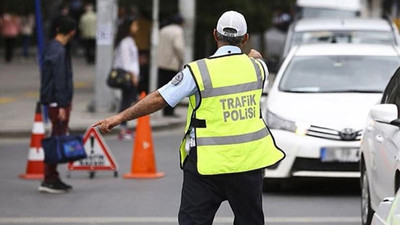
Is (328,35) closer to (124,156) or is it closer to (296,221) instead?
(124,156)

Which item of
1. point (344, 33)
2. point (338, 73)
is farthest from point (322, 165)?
point (344, 33)

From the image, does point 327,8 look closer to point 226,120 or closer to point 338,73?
point 338,73

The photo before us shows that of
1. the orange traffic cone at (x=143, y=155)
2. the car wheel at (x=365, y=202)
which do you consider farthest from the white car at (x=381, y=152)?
the orange traffic cone at (x=143, y=155)

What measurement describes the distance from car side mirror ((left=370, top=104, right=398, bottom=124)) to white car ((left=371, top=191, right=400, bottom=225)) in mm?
2753

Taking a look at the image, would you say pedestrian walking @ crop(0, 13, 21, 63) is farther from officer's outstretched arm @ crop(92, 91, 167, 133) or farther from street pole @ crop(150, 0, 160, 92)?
officer's outstretched arm @ crop(92, 91, 167, 133)

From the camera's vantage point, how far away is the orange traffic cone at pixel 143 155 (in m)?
13.7

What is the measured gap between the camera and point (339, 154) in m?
11.9

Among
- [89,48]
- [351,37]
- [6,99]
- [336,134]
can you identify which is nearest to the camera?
[336,134]

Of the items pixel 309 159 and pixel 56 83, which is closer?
pixel 309 159

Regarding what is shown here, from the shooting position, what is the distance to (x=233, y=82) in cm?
695

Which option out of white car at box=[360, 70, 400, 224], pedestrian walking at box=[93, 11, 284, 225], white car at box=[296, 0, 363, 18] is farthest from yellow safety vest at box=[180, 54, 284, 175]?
white car at box=[296, 0, 363, 18]

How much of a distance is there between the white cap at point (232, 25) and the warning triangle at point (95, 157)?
6.79 metres

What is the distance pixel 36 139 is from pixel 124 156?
230 centimetres

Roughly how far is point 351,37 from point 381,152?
838 cm
